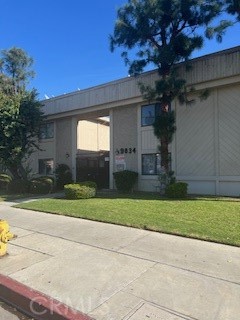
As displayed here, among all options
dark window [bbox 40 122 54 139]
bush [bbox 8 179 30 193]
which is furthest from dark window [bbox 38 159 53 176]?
bush [bbox 8 179 30 193]

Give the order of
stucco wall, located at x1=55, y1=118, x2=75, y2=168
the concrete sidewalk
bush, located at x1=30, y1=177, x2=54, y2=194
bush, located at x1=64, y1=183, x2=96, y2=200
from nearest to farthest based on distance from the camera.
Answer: the concrete sidewalk
bush, located at x1=64, y1=183, x2=96, y2=200
bush, located at x1=30, y1=177, x2=54, y2=194
stucco wall, located at x1=55, y1=118, x2=75, y2=168

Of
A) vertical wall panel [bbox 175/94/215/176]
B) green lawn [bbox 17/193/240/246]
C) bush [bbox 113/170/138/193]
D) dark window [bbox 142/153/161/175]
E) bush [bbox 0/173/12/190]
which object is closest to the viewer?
green lawn [bbox 17/193/240/246]

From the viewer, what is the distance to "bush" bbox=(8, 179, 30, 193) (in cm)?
2086

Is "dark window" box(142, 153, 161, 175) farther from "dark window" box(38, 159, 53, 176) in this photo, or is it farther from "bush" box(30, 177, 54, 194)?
"dark window" box(38, 159, 53, 176)

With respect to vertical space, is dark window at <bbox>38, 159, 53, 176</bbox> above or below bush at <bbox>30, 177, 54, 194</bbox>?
above

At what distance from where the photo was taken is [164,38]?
1644 cm

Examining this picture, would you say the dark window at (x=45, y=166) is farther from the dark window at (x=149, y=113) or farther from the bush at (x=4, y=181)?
the dark window at (x=149, y=113)

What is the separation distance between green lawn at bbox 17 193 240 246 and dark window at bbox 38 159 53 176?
11.4m

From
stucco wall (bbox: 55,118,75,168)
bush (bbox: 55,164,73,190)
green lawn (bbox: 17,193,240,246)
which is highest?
stucco wall (bbox: 55,118,75,168)

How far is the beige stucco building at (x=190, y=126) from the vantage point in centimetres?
1620

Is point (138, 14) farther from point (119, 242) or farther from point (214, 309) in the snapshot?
point (214, 309)

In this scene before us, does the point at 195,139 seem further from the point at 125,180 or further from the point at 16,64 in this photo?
the point at 16,64

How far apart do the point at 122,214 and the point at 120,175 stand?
27.3 feet

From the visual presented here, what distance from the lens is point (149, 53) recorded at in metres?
16.5
